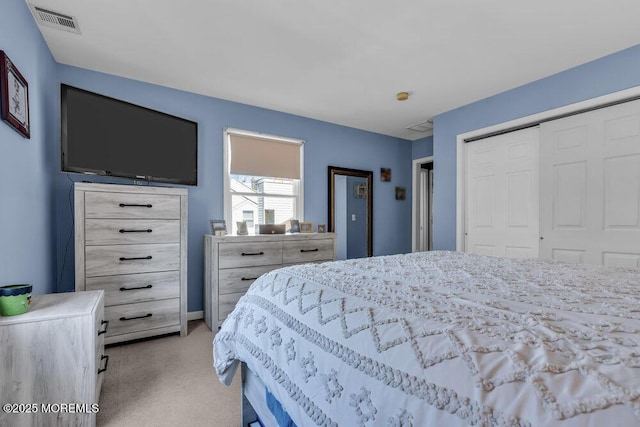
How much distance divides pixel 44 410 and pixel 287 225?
271cm

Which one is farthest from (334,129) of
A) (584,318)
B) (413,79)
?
(584,318)

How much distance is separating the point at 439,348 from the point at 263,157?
132 inches

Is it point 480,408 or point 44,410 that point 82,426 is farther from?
point 480,408

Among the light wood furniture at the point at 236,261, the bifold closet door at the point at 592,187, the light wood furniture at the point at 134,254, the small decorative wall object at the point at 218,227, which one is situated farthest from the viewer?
the small decorative wall object at the point at 218,227

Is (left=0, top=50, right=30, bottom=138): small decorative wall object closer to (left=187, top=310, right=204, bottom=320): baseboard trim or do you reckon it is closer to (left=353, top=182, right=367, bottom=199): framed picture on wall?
(left=187, top=310, right=204, bottom=320): baseboard trim

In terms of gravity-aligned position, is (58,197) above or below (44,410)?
above

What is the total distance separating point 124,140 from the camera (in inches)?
104

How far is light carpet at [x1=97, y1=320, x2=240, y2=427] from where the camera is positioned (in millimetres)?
1620

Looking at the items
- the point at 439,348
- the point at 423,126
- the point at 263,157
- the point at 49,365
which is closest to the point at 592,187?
the point at 423,126

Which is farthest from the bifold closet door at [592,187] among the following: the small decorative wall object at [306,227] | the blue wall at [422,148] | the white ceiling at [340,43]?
the small decorative wall object at [306,227]

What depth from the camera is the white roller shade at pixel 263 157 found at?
11.6ft

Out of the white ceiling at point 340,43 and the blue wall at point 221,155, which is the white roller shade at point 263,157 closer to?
the blue wall at point 221,155

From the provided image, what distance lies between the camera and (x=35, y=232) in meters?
2.10

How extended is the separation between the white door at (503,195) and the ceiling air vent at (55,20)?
3.96m
